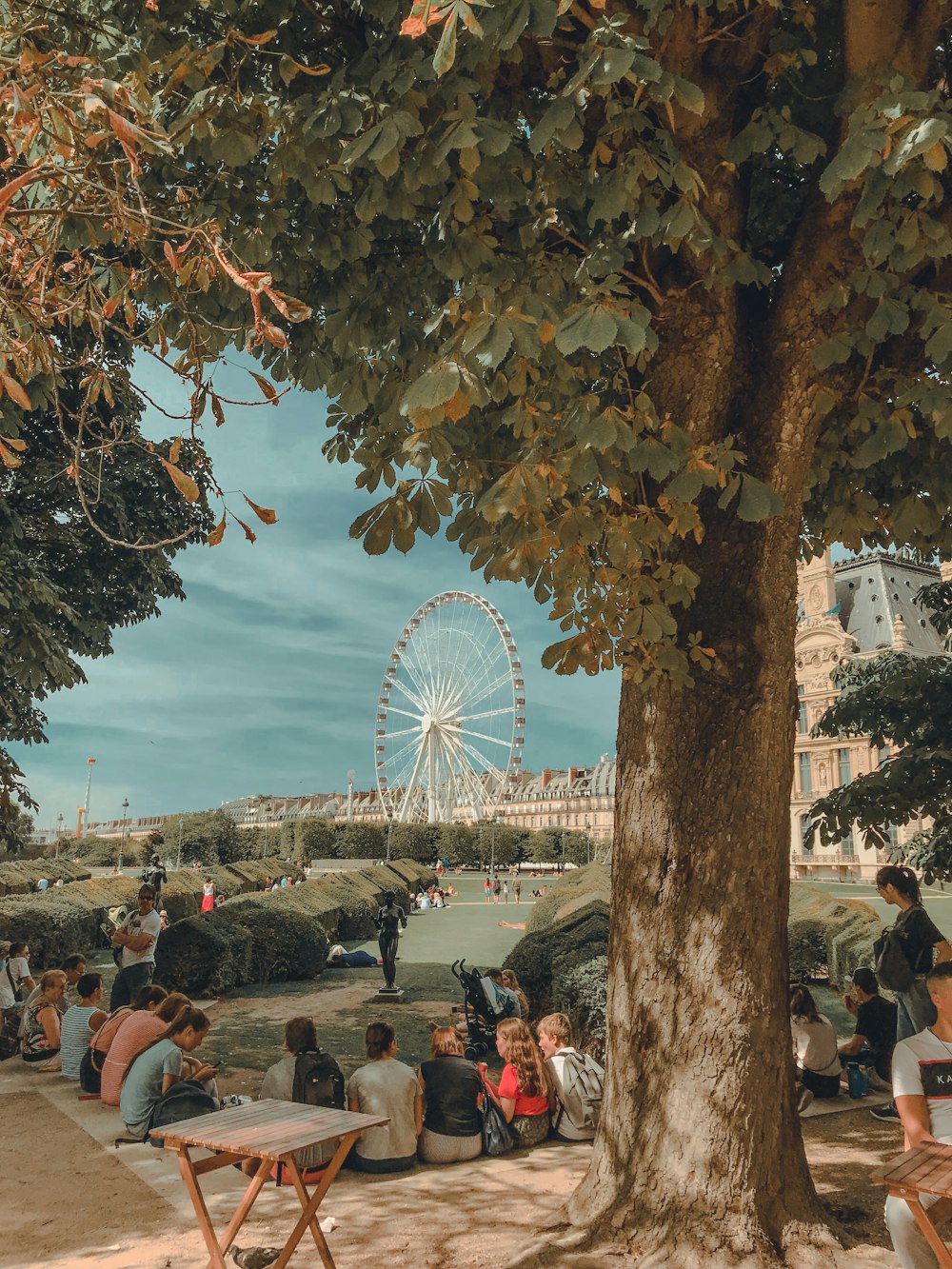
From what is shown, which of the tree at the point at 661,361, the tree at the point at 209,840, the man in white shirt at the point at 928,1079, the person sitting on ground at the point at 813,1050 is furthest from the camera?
the tree at the point at 209,840

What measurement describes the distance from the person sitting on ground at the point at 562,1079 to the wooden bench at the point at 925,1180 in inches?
141

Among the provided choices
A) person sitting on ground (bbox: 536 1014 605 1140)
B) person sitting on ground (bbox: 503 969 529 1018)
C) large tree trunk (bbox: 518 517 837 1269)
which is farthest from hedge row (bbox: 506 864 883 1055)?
large tree trunk (bbox: 518 517 837 1269)

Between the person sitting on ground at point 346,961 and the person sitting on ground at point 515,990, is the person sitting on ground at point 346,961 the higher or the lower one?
the lower one

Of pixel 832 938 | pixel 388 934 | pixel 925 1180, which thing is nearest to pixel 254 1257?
pixel 925 1180

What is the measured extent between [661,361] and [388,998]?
11.9 metres

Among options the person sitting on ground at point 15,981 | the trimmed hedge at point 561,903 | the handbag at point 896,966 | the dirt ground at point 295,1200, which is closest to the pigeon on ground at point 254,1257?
the dirt ground at point 295,1200

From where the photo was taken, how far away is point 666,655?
4863 mm

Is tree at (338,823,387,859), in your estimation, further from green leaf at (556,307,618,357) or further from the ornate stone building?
green leaf at (556,307,618,357)

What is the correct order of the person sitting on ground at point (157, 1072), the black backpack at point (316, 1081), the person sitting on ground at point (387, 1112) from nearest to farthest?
1. the black backpack at point (316, 1081)
2. the person sitting on ground at point (387, 1112)
3. the person sitting on ground at point (157, 1072)

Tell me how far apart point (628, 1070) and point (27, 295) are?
421 centimetres

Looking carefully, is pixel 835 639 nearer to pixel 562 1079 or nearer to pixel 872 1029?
pixel 872 1029

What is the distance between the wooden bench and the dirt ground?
36.1 inches

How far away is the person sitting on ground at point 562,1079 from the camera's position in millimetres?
7285

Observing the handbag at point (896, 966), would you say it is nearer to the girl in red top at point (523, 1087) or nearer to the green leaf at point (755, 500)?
the girl in red top at point (523, 1087)
